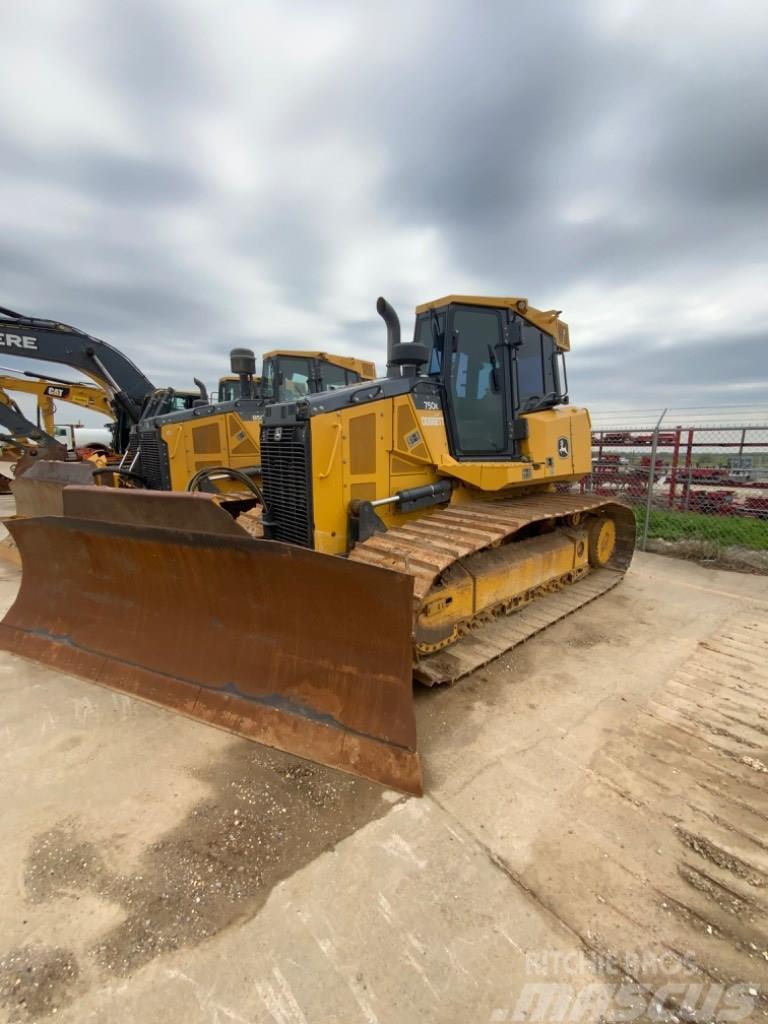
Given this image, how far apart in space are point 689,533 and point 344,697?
312 inches

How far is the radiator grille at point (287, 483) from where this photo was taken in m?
3.85

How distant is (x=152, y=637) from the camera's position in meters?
3.45

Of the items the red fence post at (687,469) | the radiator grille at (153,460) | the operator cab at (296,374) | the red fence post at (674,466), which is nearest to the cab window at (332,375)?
the operator cab at (296,374)

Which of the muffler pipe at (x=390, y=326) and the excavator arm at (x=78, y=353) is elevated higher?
the excavator arm at (x=78, y=353)

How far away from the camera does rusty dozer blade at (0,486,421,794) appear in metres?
2.67

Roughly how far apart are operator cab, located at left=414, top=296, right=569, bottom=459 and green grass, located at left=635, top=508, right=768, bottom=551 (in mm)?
5120

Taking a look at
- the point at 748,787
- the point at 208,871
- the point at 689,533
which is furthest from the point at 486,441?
the point at 689,533

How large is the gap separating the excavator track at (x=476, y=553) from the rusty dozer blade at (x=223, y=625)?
17.9 inches

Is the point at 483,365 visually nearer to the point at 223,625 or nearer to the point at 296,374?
the point at 223,625

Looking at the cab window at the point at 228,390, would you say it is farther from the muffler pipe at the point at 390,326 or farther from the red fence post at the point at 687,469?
the red fence post at the point at 687,469

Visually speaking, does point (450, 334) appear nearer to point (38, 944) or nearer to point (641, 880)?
point (641, 880)

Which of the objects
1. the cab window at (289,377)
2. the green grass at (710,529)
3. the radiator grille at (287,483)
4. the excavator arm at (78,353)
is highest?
the excavator arm at (78,353)

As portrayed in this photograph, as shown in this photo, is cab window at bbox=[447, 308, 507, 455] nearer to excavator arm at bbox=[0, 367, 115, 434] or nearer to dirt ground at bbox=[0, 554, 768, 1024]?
dirt ground at bbox=[0, 554, 768, 1024]

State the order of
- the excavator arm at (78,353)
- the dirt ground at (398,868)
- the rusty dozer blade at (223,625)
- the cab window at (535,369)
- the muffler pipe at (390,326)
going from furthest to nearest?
the excavator arm at (78,353), the cab window at (535,369), the muffler pipe at (390,326), the rusty dozer blade at (223,625), the dirt ground at (398,868)
